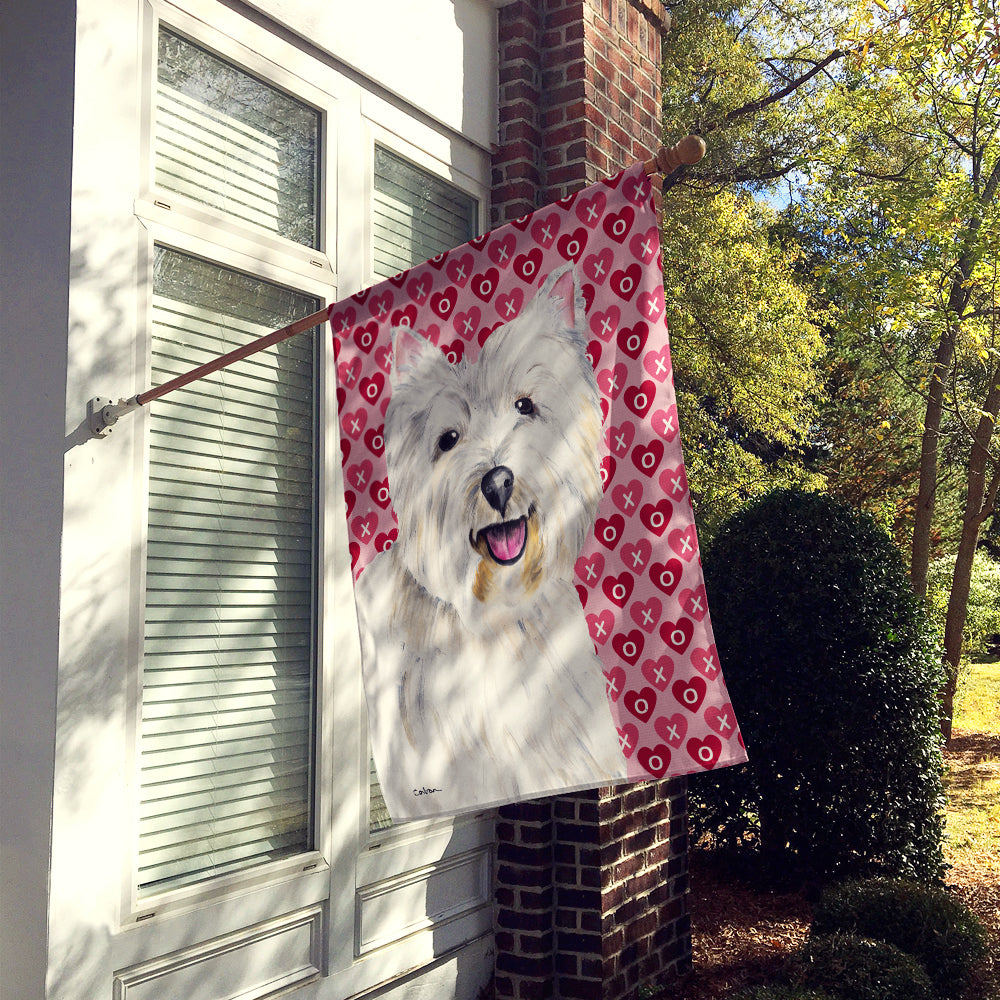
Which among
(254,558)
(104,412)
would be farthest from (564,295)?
(254,558)

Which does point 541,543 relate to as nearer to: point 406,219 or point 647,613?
point 647,613

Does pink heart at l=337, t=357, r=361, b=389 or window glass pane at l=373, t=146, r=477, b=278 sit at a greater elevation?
window glass pane at l=373, t=146, r=477, b=278

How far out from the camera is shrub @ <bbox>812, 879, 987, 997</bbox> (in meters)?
4.38

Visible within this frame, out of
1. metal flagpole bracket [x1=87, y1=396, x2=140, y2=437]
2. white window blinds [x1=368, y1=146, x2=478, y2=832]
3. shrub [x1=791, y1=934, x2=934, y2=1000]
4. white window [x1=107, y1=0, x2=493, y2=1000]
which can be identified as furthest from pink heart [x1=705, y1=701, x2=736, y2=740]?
shrub [x1=791, y1=934, x2=934, y2=1000]

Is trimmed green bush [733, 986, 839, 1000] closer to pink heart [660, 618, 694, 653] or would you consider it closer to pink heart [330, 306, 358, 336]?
pink heart [660, 618, 694, 653]

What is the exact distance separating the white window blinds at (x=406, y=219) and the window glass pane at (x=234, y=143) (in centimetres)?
39

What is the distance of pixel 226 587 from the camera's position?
323cm

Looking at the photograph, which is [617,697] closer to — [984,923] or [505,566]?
[505,566]

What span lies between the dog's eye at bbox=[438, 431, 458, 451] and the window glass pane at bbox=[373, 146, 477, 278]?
1.69 m

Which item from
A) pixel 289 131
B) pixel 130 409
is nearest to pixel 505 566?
pixel 130 409

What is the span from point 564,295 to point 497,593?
2.40 ft

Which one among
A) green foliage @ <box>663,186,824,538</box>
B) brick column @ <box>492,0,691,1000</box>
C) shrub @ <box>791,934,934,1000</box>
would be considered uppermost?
green foliage @ <box>663,186,824,538</box>

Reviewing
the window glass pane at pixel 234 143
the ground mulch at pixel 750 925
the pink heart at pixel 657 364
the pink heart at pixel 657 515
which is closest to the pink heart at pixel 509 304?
the pink heart at pixel 657 364

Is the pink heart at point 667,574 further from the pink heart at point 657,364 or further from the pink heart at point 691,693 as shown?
the pink heart at point 657,364
